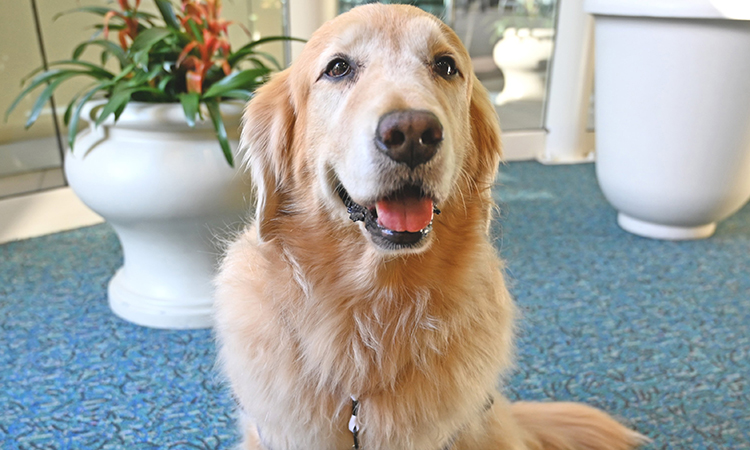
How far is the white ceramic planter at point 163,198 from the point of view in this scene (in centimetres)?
190

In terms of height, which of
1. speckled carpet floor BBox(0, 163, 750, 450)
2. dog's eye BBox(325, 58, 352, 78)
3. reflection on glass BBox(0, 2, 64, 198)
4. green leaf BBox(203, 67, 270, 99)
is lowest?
speckled carpet floor BBox(0, 163, 750, 450)

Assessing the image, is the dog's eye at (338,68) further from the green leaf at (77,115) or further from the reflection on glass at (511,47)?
the reflection on glass at (511,47)

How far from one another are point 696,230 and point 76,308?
3.04m

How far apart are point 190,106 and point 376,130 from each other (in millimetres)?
1085

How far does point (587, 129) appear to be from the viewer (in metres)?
4.46

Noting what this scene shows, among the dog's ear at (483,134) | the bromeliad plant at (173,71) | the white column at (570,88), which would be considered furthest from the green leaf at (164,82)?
the white column at (570,88)

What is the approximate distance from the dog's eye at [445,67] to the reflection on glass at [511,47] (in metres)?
3.17

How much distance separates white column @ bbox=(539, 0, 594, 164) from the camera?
406 centimetres

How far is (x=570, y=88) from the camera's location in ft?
13.9

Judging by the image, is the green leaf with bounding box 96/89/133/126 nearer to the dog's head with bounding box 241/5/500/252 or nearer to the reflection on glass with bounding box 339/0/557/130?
the dog's head with bounding box 241/5/500/252

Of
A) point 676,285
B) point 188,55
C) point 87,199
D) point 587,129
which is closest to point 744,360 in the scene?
point 676,285

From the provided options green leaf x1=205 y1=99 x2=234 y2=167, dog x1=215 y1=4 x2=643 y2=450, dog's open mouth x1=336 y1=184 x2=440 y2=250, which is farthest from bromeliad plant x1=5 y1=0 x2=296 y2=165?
dog's open mouth x1=336 y1=184 x2=440 y2=250

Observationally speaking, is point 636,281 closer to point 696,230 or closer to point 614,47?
point 696,230

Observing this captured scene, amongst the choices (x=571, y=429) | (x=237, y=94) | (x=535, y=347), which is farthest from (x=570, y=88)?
(x=571, y=429)
